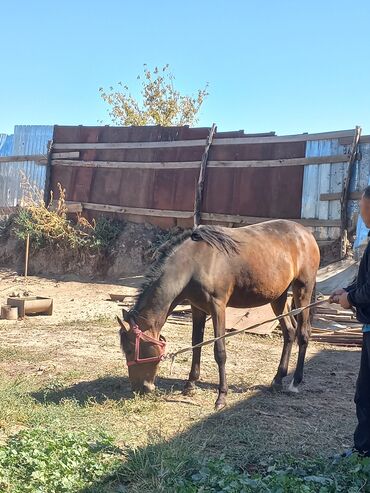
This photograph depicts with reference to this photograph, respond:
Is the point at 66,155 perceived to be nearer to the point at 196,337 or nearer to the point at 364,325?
the point at 196,337

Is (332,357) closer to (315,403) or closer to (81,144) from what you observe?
(315,403)

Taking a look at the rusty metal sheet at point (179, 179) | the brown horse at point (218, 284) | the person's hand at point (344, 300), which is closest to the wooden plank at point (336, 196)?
the rusty metal sheet at point (179, 179)

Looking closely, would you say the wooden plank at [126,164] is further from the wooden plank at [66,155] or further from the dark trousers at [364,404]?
the dark trousers at [364,404]

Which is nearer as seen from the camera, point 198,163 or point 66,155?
point 198,163

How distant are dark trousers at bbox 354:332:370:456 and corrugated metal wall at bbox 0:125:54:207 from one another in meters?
16.2

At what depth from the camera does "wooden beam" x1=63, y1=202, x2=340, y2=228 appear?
13688mm

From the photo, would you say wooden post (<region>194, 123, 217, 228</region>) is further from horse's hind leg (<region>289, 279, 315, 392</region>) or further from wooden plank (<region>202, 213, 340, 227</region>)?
horse's hind leg (<region>289, 279, 315, 392</region>)

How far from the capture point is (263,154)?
14.8 meters

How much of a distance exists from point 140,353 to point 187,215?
10.3 m

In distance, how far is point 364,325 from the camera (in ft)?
13.5

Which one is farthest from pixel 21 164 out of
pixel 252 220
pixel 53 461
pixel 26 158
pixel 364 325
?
pixel 364 325

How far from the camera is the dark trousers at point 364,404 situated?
406 cm

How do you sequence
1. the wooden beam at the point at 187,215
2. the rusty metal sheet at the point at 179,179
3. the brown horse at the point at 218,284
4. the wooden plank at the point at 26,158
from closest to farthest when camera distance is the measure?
1. the brown horse at the point at 218,284
2. the wooden beam at the point at 187,215
3. the rusty metal sheet at the point at 179,179
4. the wooden plank at the point at 26,158

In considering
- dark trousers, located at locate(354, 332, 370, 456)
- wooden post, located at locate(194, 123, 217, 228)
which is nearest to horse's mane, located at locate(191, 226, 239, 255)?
dark trousers, located at locate(354, 332, 370, 456)
